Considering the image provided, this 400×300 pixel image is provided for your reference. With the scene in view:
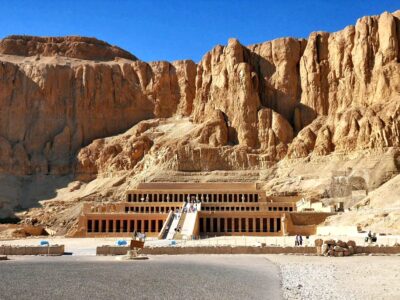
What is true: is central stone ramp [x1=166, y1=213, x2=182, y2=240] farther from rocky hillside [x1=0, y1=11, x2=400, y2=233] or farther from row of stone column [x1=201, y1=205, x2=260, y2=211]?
rocky hillside [x1=0, y1=11, x2=400, y2=233]

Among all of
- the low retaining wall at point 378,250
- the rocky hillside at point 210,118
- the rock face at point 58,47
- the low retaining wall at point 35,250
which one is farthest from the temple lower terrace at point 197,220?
the rock face at point 58,47

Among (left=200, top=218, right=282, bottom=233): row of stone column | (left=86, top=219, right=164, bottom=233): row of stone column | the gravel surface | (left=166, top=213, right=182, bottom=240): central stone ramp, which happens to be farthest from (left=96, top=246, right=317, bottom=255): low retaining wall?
(left=86, top=219, right=164, bottom=233): row of stone column

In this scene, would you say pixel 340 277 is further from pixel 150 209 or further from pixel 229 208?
pixel 150 209

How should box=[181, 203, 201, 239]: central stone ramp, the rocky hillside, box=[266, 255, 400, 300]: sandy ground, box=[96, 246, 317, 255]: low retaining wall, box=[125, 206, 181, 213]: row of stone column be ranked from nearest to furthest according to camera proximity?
box=[266, 255, 400, 300]: sandy ground → box=[96, 246, 317, 255]: low retaining wall → box=[181, 203, 201, 239]: central stone ramp → box=[125, 206, 181, 213]: row of stone column → the rocky hillside

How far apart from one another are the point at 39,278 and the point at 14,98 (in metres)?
121

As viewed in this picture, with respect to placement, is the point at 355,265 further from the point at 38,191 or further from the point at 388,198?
the point at 38,191

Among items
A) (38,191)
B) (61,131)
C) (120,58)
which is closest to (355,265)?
(38,191)

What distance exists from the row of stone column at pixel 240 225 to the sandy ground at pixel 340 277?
3456 centimetres

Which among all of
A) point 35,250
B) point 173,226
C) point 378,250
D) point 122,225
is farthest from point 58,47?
point 378,250

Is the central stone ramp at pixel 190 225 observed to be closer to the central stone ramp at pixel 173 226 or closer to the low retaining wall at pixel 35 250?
the central stone ramp at pixel 173 226

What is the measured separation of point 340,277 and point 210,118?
94860mm

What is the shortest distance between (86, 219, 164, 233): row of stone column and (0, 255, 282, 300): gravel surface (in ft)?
117

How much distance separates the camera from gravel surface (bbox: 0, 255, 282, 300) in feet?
90.6

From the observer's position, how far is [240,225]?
79.9 metres
